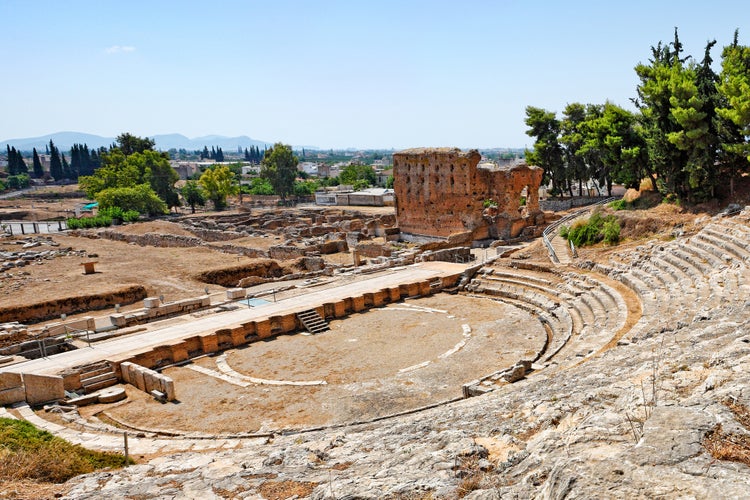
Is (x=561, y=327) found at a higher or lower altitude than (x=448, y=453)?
lower

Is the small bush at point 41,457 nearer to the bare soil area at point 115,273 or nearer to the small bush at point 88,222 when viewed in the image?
the bare soil area at point 115,273

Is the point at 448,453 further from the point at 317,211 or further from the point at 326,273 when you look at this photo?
the point at 317,211

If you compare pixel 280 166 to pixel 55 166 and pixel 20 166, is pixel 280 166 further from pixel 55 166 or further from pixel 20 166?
pixel 20 166

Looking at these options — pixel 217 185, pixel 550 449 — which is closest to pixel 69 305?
pixel 550 449

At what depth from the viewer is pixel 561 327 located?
787 inches

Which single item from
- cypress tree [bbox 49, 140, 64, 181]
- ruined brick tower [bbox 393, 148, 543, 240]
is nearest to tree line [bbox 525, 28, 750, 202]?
ruined brick tower [bbox 393, 148, 543, 240]

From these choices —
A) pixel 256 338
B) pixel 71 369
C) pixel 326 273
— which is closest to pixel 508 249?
pixel 326 273

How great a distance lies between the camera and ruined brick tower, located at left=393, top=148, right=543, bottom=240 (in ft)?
135

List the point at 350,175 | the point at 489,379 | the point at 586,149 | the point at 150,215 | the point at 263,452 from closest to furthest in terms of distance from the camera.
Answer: the point at 263,452
the point at 489,379
the point at 586,149
the point at 150,215
the point at 350,175

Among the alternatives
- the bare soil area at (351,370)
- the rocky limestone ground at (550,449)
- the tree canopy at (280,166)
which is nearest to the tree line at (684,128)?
the bare soil area at (351,370)

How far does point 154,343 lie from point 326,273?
12.9 metres

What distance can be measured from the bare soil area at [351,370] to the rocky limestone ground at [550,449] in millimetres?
2474

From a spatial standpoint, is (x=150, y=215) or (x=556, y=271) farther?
(x=150, y=215)

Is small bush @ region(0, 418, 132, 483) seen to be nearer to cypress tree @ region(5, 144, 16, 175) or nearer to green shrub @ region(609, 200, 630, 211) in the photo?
green shrub @ region(609, 200, 630, 211)
